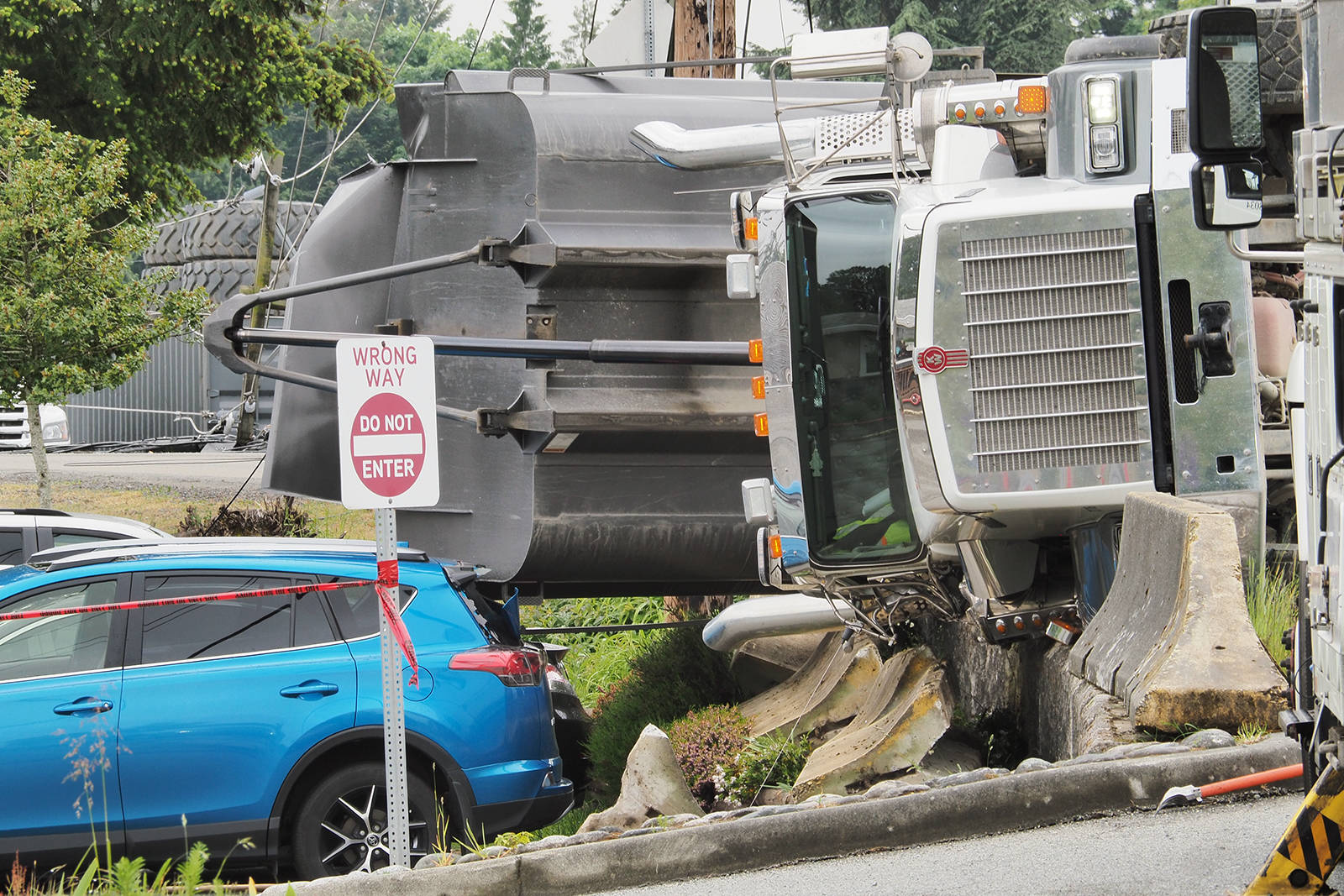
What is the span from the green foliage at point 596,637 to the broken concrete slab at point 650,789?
6.40 metres

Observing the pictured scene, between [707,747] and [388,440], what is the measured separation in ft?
11.7

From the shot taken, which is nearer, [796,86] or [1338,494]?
[1338,494]

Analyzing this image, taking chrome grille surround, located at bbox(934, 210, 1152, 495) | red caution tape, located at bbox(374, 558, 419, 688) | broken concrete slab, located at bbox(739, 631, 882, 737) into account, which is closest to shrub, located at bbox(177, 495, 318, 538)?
broken concrete slab, located at bbox(739, 631, 882, 737)

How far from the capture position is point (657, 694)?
11977mm

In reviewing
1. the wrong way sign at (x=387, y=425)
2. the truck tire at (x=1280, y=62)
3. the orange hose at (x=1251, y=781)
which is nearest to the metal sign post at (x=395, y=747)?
the wrong way sign at (x=387, y=425)

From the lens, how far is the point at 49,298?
14250 millimetres

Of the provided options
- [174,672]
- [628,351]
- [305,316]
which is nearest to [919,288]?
[628,351]

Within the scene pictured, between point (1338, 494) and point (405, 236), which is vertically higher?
point (405, 236)

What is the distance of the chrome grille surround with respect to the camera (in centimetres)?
696

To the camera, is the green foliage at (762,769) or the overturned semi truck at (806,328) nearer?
the overturned semi truck at (806,328)

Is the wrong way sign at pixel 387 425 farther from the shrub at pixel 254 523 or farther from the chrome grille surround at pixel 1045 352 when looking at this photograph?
the shrub at pixel 254 523

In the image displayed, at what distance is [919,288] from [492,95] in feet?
13.4

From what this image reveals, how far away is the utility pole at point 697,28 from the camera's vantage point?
532 inches

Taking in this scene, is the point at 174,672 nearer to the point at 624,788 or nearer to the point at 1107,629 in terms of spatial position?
the point at 624,788
